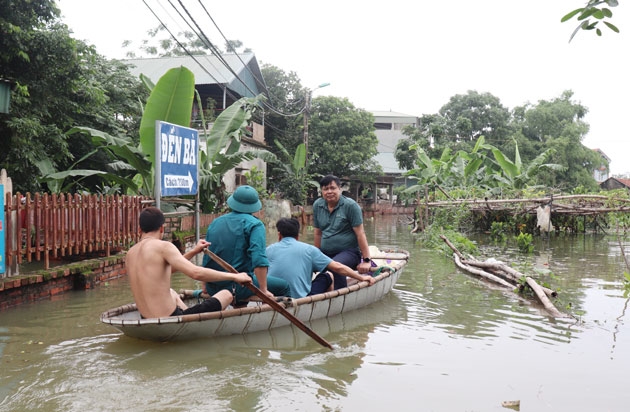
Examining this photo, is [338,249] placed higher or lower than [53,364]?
higher

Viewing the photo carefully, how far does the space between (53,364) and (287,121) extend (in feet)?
91.0

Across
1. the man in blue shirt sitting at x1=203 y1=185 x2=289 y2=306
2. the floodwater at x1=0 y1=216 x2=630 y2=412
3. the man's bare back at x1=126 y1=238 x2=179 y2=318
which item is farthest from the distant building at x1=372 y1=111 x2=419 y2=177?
the man's bare back at x1=126 y1=238 x2=179 y2=318

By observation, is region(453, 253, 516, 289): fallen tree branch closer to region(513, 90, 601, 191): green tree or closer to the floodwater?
the floodwater

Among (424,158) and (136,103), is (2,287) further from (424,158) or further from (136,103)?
(424,158)

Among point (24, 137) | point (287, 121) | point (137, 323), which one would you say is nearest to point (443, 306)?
point (137, 323)

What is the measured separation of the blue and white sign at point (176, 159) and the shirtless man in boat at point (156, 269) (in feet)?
11.2

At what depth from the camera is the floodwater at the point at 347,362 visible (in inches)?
167

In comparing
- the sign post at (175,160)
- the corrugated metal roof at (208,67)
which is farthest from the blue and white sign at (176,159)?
the corrugated metal roof at (208,67)

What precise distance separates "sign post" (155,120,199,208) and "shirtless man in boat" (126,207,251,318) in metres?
3.21

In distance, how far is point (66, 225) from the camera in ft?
26.3

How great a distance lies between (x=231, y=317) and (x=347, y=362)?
4.07 ft

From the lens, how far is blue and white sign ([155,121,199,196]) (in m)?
8.47

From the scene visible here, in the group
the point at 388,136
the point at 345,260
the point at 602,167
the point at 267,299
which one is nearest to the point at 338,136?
the point at 388,136

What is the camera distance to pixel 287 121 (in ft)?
105
